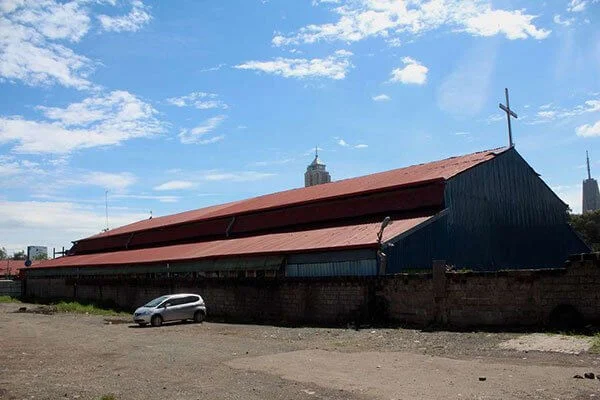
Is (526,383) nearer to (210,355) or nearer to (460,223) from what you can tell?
(210,355)

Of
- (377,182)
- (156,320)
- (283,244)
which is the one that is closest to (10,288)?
(156,320)

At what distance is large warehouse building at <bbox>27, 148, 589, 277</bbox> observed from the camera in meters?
25.3

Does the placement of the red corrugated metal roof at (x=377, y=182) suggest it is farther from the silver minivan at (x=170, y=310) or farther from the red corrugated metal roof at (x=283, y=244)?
the silver minivan at (x=170, y=310)

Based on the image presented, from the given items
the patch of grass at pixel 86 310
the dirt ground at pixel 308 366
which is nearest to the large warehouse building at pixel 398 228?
the patch of grass at pixel 86 310

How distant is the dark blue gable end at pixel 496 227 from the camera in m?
26.0

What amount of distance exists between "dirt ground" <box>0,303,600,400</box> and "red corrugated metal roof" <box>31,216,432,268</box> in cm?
595

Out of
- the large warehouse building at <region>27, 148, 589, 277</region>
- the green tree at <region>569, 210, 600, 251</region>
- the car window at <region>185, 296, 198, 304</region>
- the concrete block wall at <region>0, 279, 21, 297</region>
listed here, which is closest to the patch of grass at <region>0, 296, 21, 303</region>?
the concrete block wall at <region>0, 279, 21, 297</region>

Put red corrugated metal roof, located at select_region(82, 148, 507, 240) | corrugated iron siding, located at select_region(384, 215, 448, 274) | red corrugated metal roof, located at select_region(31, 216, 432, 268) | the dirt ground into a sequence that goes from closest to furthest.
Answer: the dirt ground, corrugated iron siding, located at select_region(384, 215, 448, 274), red corrugated metal roof, located at select_region(31, 216, 432, 268), red corrugated metal roof, located at select_region(82, 148, 507, 240)

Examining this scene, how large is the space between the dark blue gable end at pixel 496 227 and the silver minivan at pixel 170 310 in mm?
10096

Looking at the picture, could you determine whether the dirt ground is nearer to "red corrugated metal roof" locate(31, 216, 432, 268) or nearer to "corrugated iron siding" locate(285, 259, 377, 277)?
"corrugated iron siding" locate(285, 259, 377, 277)

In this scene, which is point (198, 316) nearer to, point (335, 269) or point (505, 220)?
point (335, 269)

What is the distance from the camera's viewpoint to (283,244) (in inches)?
1158

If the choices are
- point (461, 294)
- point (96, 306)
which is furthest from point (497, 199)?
point (96, 306)

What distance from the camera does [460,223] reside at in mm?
28078
